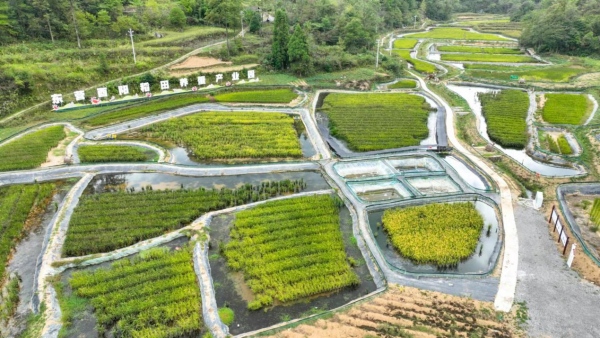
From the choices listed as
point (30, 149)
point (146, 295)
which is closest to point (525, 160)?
point (146, 295)

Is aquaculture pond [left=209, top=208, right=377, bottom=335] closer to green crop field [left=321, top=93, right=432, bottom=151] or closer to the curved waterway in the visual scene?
green crop field [left=321, top=93, right=432, bottom=151]

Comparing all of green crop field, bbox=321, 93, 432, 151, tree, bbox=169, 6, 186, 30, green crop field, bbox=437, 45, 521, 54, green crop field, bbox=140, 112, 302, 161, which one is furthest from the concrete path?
green crop field, bbox=437, 45, 521, 54

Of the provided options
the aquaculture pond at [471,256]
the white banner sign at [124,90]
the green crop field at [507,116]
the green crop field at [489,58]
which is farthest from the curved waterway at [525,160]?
the white banner sign at [124,90]

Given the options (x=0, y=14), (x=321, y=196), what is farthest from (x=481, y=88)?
(x=0, y=14)

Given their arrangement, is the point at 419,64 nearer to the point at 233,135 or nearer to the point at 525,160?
the point at 525,160

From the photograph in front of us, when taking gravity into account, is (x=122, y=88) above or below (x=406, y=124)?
above

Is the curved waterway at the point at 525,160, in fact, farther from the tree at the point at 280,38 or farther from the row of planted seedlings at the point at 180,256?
the tree at the point at 280,38

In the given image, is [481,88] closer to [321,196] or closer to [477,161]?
[477,161]
